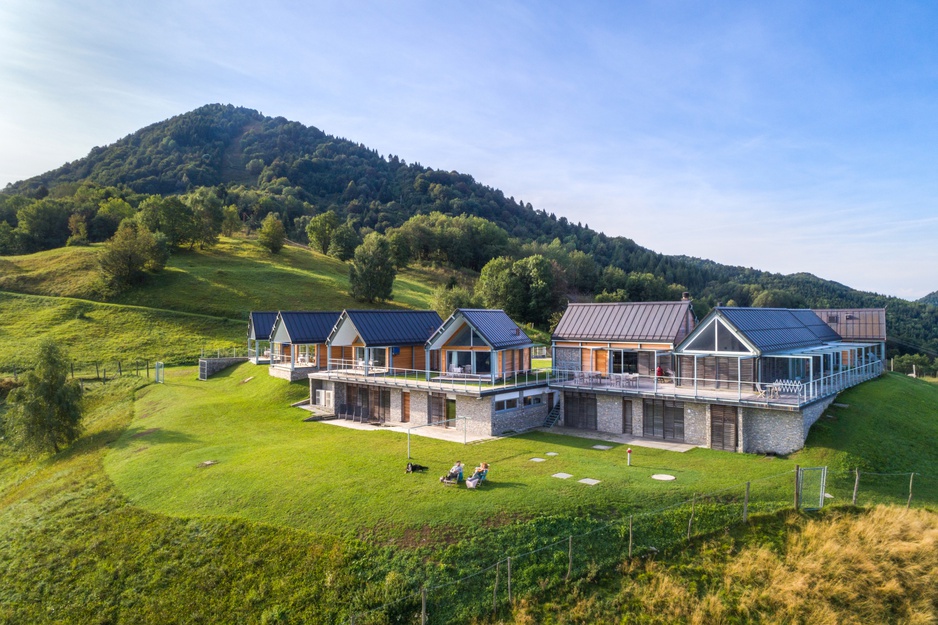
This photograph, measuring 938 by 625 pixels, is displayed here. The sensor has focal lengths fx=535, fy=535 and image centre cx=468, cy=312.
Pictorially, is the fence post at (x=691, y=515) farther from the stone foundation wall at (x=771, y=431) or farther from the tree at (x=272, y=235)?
the tree at (x=272, y=235)

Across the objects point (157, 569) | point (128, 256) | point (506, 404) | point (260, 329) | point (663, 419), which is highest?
point (128, 256)

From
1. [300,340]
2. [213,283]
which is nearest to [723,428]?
[300,340]

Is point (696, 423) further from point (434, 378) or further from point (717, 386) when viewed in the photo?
point (434, 378)

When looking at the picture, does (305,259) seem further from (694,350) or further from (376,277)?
(694,350)

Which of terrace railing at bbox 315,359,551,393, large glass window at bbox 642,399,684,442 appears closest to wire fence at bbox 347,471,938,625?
large glass window at bbox 642,399,684,442

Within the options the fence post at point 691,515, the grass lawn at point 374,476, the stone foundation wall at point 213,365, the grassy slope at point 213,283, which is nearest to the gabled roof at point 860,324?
the grass lawn at point 374,476

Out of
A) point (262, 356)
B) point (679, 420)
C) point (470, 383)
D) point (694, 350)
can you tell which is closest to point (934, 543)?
point (679, 420)
